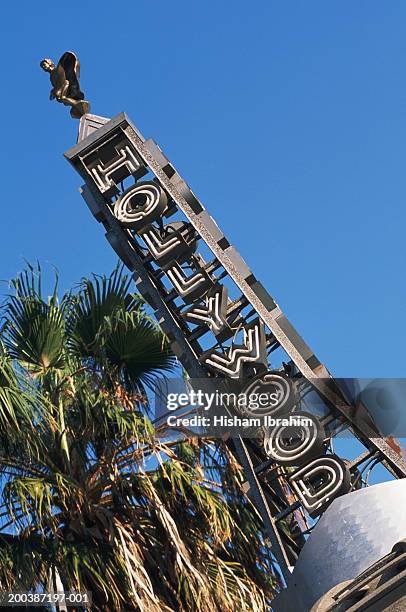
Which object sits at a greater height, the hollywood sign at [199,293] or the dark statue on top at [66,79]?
the dark statue on top at [66,79]

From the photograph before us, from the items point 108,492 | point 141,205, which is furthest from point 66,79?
point 108,492

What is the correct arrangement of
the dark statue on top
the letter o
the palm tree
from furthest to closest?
the dark statue on top → the letter o → the palm tree

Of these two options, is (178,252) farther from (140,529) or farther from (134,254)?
(140,529)

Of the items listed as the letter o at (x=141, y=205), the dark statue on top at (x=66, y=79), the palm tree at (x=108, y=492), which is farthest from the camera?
the dark statue on top at (x=66, y=79)

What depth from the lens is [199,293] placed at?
15.0 meters

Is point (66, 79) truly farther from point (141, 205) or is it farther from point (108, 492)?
point (108, 492)

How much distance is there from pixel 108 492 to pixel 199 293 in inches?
94.8

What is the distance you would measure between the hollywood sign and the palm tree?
0.85 m

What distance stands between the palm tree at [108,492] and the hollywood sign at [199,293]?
2.80 feet

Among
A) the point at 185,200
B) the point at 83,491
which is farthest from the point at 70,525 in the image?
the point at 185,200

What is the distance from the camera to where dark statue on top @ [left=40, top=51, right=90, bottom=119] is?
1750cm

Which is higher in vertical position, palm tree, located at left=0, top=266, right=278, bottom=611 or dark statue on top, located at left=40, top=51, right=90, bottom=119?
dark statue on top, located at left=40, top=51, right=90, bottom=119

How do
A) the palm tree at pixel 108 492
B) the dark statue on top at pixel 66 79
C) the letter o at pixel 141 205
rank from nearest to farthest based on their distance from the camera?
the palm tree at pixel 108 492 < the letter o at pixel 141 205 < the dark statue on top at pixel 66 79

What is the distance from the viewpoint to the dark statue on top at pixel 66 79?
1750cm
